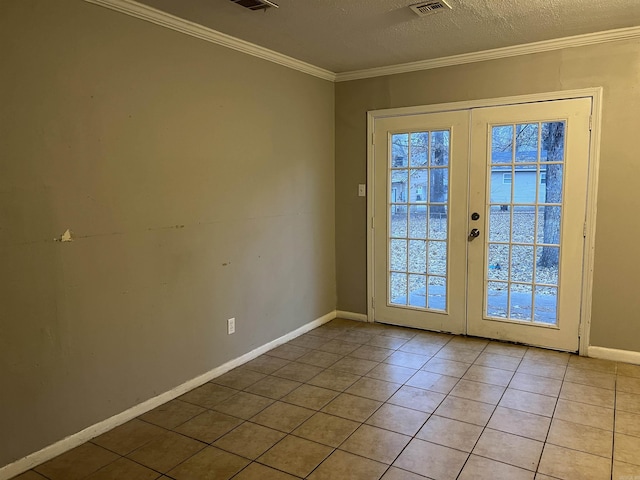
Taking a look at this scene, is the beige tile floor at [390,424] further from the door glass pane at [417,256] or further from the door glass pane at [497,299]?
the door glass pane at [417,256]

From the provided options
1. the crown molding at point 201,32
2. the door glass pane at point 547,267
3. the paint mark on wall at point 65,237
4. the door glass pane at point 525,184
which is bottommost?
the door glass pane at point 547,267

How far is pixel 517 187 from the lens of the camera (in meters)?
3.71

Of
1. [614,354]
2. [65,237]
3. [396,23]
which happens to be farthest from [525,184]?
[65,237]

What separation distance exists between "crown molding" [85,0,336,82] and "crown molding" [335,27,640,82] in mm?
424

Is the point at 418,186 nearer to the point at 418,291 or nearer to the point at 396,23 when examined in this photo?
the point at 418,291

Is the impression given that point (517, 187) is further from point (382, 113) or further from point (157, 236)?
point (157, 236)

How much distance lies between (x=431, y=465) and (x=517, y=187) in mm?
2329

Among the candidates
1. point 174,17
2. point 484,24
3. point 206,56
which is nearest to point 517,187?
point 484,24

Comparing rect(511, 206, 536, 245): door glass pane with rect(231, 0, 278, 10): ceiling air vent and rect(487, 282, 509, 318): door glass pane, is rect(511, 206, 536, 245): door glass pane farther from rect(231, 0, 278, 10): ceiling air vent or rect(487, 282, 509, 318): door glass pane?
rect(231, 0, 278, 10): ceiling air vent

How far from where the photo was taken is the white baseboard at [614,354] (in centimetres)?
342

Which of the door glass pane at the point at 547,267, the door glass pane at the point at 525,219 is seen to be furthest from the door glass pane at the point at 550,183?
the door glass pane at the point at 547,267

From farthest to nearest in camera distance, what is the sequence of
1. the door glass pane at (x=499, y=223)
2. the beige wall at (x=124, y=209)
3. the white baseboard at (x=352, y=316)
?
1. the white baseboard at (x=352, y=316)
2. the door glass pane at (x=499, y=223)
3. the beige wall at (x=124, y=209)

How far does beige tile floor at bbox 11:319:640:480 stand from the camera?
2.22 m

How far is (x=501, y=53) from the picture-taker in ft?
11.9
